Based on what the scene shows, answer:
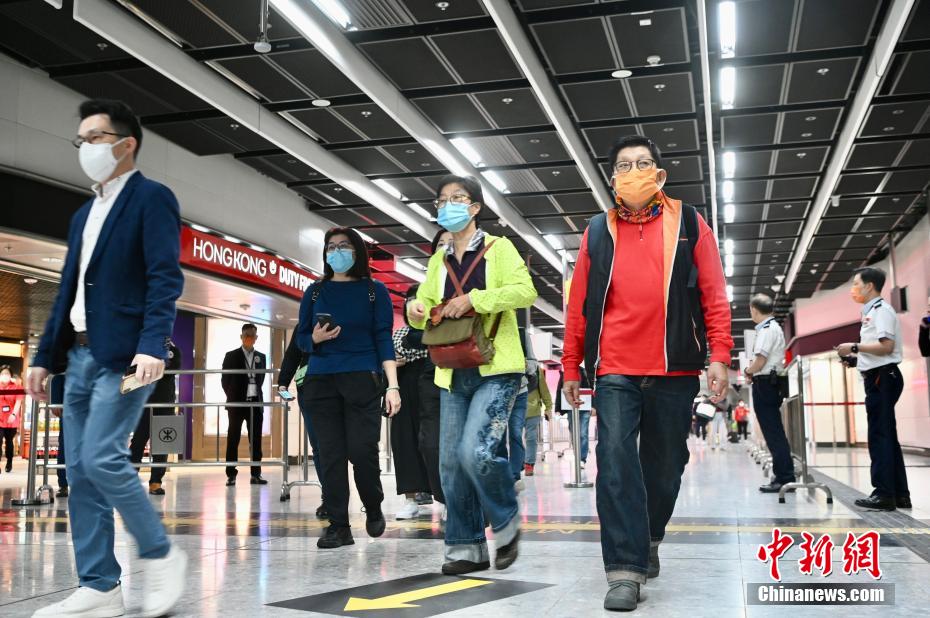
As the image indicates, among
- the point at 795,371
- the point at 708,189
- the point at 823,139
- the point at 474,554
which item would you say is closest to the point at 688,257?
the point at 474,554

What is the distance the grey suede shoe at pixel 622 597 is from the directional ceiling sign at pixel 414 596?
0.39 meters

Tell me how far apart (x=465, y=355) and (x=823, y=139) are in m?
10.5

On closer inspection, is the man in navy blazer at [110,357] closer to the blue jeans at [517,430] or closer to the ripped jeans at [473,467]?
the ripped jeans at [473,467]

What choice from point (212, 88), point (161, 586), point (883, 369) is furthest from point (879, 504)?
point (212, 88)

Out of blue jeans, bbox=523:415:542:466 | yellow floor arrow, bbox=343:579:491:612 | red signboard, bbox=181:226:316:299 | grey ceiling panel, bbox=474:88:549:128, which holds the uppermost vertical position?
grey ceiling panel, bbox=474:88:549:128

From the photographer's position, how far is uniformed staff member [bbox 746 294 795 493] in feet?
22.5

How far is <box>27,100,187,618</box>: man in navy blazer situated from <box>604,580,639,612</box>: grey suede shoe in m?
1.31

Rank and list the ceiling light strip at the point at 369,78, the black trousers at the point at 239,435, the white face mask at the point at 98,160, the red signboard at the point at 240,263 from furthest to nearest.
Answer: the red signboard at the point at 240,263 < the black trousers at the point at 239,435 < the ceiling light strip at the point at 369,78 < the white face mask at the point at 98,160

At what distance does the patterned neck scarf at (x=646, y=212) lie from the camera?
9.95ft

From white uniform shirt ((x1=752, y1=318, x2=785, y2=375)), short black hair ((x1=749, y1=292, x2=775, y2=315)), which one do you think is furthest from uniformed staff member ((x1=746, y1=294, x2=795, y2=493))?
short black hair ((x1=749, y1=292, x2=775, y2=315))

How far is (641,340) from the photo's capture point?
9.48 feet

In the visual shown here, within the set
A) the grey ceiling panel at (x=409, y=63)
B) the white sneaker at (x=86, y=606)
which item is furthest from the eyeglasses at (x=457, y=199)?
the grey ceiling panel at (x=409, y=63)

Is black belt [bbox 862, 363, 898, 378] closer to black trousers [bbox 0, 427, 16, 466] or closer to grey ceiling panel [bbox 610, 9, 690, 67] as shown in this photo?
grey ceiling panel [bbox 610, 9, 690, 67]

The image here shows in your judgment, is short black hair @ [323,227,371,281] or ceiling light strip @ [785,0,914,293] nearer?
short black hair @ [323,227,371,281]
